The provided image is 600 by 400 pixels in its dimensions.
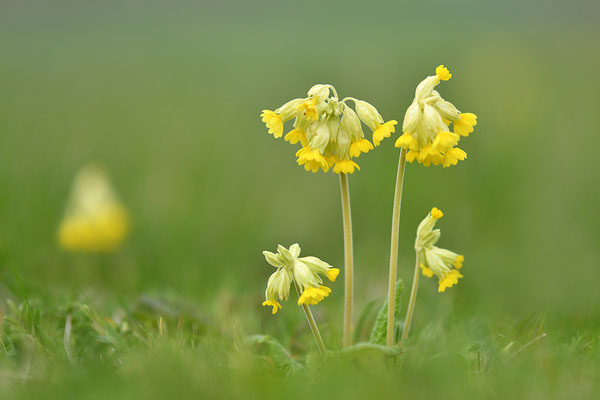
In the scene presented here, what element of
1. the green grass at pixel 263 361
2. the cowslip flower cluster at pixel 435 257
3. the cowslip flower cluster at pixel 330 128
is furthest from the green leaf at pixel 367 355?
the cowslip flower cluster at pixel 330 128

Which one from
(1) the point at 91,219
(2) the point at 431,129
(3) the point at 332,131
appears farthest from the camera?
(1) the point at 91,219

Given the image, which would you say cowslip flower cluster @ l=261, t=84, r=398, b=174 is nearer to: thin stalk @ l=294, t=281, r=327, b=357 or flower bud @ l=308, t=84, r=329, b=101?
flower bud @ l=308, t=84, r=329, b=101

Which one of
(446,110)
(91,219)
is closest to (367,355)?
(446,110)

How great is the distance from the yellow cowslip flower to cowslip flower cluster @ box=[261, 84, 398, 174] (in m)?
3.01

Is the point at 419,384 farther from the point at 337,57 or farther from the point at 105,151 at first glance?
the point at 337,57

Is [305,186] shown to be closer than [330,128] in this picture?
No

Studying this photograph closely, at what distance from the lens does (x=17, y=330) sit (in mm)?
2328

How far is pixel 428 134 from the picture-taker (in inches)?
86.0

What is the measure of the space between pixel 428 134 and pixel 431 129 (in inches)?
0.9

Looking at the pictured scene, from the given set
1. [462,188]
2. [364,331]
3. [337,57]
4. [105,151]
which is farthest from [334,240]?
[337,57]

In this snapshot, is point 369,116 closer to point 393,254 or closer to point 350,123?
point 350,123

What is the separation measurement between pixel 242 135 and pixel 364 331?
16.6 feet

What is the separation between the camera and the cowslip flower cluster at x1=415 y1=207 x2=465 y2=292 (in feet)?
7.50

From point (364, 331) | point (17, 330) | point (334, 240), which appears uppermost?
point (17, 330)
